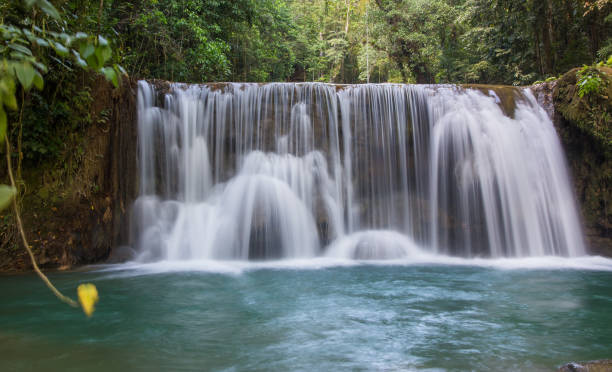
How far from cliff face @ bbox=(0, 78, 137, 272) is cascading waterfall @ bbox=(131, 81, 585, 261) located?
37cm

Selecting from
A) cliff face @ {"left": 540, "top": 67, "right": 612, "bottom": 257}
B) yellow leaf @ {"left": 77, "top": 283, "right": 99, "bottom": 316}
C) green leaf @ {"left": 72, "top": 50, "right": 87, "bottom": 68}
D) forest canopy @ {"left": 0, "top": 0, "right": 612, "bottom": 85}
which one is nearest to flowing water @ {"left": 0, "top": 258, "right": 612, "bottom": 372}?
yellow leaf @ {"left": 77, "top": 283, "right": 99, "bottom": 316}

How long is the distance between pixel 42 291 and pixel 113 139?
12.3ft

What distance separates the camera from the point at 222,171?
9242mm

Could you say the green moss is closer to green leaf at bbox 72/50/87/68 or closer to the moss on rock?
the moss on rock

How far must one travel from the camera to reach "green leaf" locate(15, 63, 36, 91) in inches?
44.0

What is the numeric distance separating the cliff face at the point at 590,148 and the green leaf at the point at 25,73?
9965mm

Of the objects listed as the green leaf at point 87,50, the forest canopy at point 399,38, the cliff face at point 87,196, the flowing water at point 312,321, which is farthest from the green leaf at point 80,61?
the forest canopy at point 399,38

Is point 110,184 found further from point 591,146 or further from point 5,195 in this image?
point 591,146

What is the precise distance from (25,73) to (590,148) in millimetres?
10645

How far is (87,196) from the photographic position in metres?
7.96

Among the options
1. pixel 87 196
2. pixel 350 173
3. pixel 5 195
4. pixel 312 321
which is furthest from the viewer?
pixel 350 173

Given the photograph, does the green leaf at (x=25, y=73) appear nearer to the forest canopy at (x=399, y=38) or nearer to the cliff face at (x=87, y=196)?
the cliff face at (x=87, y=196)

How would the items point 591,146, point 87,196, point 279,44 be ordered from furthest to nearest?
point 279,44
point 591,146
point 87,196

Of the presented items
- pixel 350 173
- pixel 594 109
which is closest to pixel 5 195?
pixel 350 173
